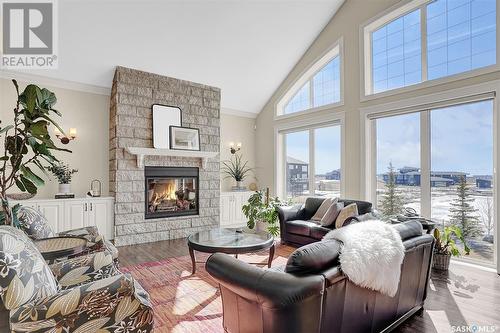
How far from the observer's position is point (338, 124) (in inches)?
215

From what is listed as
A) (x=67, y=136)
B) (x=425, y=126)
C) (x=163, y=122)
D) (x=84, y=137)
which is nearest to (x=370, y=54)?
(x=425, y=126)

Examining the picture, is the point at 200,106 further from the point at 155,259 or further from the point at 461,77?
the point at 461,77

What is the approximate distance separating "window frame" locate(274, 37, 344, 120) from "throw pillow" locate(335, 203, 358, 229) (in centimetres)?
219

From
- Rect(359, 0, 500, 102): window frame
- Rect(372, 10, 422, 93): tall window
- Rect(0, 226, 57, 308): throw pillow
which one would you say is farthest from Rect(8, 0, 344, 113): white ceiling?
Rect(0, 226, 57, 308): throw pillow

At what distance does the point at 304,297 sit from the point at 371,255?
1.93ft

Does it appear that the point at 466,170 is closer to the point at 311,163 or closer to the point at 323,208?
the point at 323,208

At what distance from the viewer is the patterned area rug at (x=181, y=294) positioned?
7.65ft

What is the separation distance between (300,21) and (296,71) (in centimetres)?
119

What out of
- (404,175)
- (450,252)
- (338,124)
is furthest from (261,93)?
(450,252)

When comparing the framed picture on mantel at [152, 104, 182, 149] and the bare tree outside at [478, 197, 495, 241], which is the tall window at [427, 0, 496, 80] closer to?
the bare tree outside at [478, 197, 495, 241]

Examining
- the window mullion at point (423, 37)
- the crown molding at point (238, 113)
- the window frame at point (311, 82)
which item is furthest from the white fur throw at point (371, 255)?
the crown molding at point (238, 113)

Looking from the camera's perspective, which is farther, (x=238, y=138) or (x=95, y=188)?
(x=238, y=138)

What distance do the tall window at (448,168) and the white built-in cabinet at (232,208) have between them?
3.03 m

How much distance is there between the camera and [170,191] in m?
5.53
